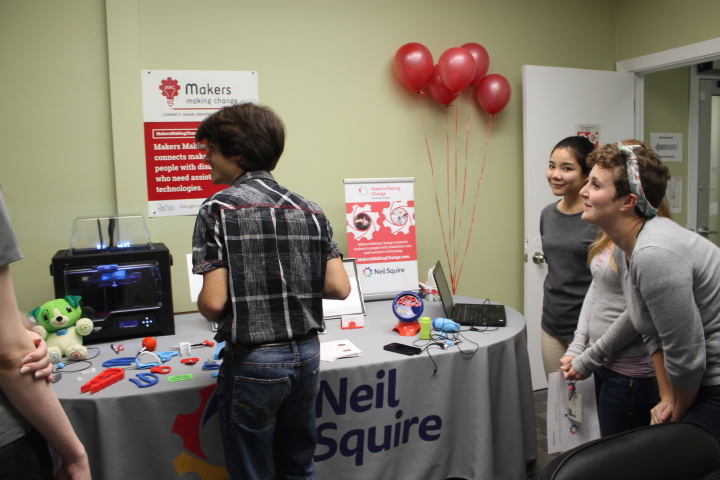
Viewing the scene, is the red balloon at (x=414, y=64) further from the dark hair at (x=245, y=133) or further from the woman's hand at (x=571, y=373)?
the woman's hand at (x=571, y=373)

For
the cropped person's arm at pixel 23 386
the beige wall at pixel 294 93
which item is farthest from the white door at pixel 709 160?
the cropped person's arm at pixel 23 386

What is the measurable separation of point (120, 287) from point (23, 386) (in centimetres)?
126

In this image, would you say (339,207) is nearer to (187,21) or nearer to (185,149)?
(185,149)

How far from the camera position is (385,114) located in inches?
122

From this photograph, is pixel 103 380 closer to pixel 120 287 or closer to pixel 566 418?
pixel 120 287

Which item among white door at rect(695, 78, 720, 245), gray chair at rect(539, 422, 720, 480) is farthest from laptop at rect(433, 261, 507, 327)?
white door at rect(695, 78, 720, 245)

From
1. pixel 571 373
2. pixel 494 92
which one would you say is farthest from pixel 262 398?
pixel 494 92

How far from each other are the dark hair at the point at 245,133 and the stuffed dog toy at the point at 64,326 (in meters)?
0.98

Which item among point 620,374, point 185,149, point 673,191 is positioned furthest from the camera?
point 673,191

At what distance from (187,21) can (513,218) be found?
7.61 ft

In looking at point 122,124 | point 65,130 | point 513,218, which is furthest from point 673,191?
point 65,130

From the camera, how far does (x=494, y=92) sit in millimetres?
3092

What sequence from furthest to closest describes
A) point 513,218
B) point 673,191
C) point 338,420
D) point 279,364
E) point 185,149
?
point 673,191 < point 513,218 < point 185,149 < point 338,420 < point 279,364

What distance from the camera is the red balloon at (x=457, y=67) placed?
286 cm
